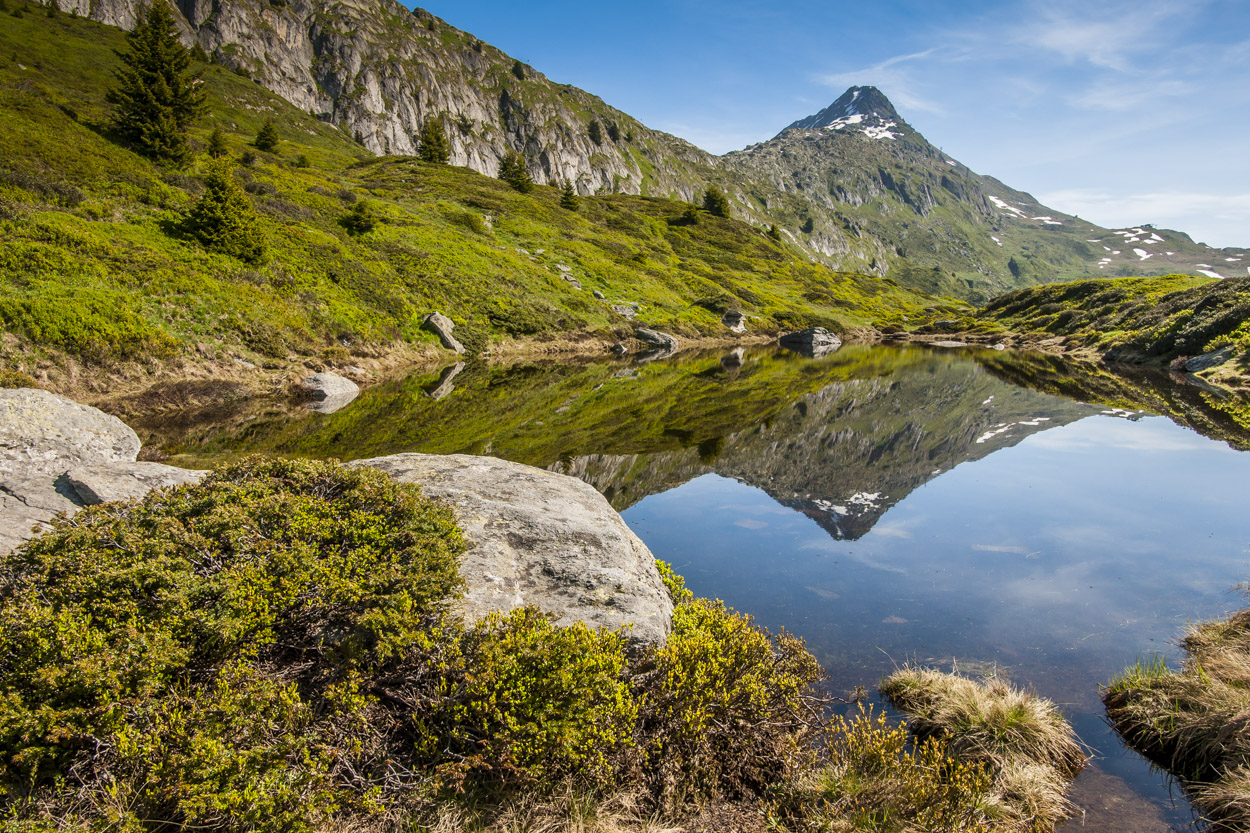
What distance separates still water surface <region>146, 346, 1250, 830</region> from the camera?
342 inches

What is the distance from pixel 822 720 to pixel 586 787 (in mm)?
3254

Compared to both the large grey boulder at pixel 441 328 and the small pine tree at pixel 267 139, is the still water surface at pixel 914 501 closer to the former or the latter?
the large grey boulder at pixel 441 328

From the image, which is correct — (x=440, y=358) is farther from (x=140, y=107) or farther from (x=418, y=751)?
(x=418, y=751)

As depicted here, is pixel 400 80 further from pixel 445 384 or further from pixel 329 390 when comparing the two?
pixel 329 390

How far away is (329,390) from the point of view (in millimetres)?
26797

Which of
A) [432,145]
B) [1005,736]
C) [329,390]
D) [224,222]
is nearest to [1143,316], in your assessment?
[1005,736]

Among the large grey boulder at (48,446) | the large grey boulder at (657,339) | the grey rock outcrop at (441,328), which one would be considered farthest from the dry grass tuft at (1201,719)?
the large grey boulder at (657,339)

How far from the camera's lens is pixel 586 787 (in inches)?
195

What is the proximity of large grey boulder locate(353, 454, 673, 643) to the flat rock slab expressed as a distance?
8.41 metres

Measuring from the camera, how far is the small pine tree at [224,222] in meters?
33.3

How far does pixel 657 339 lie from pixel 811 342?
21.6 meters

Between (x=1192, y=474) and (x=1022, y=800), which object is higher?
(x=1192, y=474)

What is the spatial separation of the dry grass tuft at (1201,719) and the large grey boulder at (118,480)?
13.5 meters

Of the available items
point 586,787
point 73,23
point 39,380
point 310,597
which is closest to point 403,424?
point 39,380
